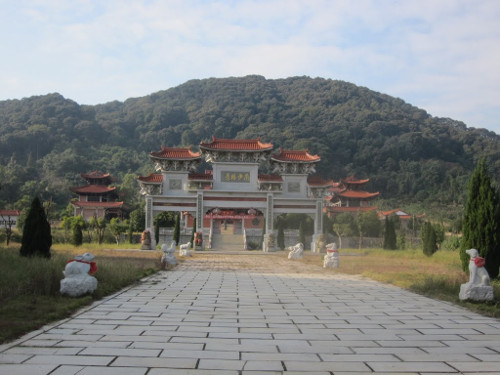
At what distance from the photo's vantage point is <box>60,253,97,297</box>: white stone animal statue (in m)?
7.64

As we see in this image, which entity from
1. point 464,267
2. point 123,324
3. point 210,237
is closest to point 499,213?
point 464,267

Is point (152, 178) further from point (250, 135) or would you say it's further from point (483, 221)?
point (250, 135)

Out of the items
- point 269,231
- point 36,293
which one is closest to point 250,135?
point 269,231

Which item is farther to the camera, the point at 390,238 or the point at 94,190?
the point at 94,190

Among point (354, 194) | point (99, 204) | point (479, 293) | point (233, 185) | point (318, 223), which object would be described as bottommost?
point (479, 293)

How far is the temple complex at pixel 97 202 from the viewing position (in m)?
44.9

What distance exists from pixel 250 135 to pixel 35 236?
7238 centimetres

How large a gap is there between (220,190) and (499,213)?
19.4 m

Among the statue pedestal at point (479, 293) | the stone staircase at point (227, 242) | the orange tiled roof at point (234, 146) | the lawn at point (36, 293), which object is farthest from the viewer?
the stone staircase at point (227, 242)

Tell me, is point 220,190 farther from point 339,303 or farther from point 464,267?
point 339,303

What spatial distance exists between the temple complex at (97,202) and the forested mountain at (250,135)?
3.23 metres

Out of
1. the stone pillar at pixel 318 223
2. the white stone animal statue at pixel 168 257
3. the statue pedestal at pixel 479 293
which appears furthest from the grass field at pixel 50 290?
the stone pillar at pixel 318 223

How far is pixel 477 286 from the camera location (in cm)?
782

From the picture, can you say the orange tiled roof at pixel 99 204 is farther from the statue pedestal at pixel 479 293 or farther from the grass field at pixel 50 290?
the statue pedestal at pixel 479 293
